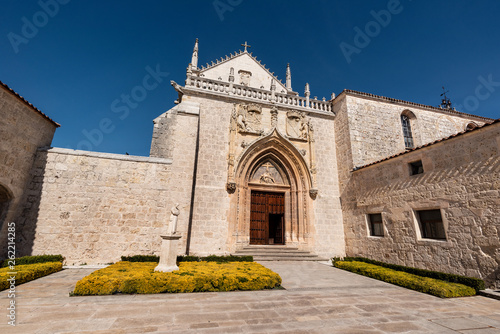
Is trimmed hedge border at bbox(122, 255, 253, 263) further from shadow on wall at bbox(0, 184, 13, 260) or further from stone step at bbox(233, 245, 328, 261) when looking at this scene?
shadow on wall at bbox(0, 184, 13, 260)

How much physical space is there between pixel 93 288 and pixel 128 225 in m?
4.62

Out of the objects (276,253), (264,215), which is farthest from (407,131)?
(276,253)

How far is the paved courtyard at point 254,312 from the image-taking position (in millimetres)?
3535

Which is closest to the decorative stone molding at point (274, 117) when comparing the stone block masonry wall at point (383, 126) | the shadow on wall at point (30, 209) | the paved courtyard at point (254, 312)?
the stone block masonry wall at point (383, 126)

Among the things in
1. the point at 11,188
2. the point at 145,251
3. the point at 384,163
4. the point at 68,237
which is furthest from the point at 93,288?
the point at 384,163

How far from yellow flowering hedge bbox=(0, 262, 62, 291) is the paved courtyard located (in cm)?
32

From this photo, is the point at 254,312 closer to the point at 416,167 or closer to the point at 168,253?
the point at 168,253

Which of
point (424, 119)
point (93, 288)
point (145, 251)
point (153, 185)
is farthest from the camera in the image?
point (424, 119)

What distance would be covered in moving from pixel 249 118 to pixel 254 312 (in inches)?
407

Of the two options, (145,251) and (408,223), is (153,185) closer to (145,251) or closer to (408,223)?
(145,251)

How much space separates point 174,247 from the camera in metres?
6.93

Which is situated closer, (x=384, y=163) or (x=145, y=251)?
(x=145, y=251)

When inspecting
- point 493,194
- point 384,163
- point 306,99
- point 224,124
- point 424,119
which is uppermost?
point 306,99

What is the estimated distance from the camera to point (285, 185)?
13.2 metres
